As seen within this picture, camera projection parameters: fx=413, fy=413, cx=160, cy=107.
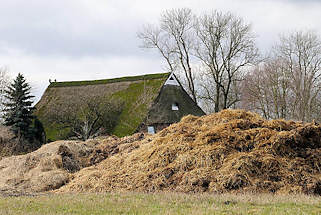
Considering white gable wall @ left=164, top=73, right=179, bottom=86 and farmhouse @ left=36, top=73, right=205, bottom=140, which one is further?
white gable wall @ left=164, top=73, right=179, bottom=86

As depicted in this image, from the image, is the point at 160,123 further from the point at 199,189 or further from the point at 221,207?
the point at 221,207

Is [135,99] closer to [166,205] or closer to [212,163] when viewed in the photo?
[212,163]

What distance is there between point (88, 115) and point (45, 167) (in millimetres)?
19747

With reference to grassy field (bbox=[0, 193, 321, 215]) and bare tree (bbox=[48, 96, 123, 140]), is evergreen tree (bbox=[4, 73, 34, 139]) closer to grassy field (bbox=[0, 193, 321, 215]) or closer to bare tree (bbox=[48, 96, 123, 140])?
bare tree (bbox=[48, 96, 123, 140])

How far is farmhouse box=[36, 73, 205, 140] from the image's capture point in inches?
1395

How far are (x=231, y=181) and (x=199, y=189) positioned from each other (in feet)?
2.79

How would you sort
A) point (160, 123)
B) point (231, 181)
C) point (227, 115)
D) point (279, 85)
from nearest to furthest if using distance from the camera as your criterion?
point (231, 181) → point (227, 115) → point (160, 123) → point (279, 85)

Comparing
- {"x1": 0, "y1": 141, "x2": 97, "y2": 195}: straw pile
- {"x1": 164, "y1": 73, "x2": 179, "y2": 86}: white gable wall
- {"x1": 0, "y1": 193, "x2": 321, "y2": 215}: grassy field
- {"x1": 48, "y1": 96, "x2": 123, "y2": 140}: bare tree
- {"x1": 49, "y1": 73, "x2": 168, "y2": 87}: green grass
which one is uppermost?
{"x1": 49, "y1": 73, "x2": 168, "y2": 87}: green grass

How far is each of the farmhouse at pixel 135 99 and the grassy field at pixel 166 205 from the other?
2485cm

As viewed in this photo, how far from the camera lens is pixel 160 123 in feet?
→ 117

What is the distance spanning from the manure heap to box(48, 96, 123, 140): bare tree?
822 inches

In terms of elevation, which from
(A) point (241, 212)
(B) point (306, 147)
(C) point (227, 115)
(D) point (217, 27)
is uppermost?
(D) point (217, 27)

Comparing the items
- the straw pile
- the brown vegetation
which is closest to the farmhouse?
the straw pile

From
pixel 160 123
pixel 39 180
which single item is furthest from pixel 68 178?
pixel 160 123
